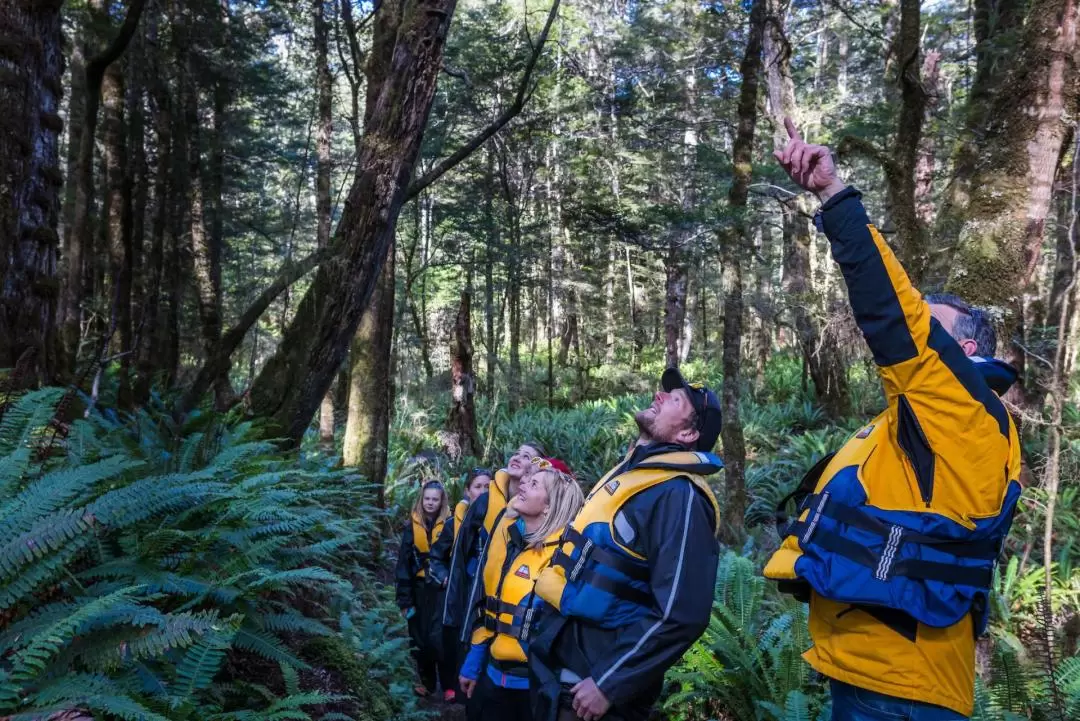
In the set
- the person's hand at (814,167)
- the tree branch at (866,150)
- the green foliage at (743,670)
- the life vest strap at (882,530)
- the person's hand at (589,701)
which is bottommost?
the green foliage at (743,670)

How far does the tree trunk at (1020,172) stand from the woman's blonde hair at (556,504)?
296 cm

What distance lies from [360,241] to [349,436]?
15.5 feet

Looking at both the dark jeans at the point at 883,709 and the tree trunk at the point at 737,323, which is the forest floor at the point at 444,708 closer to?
the dark jeans at the point at 883,709

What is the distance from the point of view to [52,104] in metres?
4.39

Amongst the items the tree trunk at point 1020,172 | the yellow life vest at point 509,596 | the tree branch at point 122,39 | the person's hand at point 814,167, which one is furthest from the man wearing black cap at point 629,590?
the tree branch at point 122,39

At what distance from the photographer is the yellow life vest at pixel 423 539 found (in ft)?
20.3

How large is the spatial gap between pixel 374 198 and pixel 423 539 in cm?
317

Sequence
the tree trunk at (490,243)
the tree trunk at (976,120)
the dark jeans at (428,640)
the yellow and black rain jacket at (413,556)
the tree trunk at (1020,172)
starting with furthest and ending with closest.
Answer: the tree trunk at (490,243)
the yellow and black rain jacket at (413,556)
the dark jeans at (428,640)
the tree trunk at (976,120)
the tree trunk at (1020,172)

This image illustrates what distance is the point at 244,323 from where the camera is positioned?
16.2 feet

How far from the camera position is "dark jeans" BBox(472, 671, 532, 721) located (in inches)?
139

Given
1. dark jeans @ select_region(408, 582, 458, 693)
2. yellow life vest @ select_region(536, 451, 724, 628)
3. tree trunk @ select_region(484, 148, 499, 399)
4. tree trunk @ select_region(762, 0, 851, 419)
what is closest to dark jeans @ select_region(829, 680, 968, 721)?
yellow life vest @ select_region(536, 451, 724, 628)

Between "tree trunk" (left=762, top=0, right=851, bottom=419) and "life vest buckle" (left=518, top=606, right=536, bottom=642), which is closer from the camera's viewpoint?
"life vest buckle" (left=518, top=606, right=536, bottom=642)

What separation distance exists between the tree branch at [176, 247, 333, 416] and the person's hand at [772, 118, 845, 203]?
3.59 meters

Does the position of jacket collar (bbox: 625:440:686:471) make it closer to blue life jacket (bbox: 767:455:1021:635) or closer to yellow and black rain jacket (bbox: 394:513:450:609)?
blue life jacket (bbox: 767:455:1021:635)
